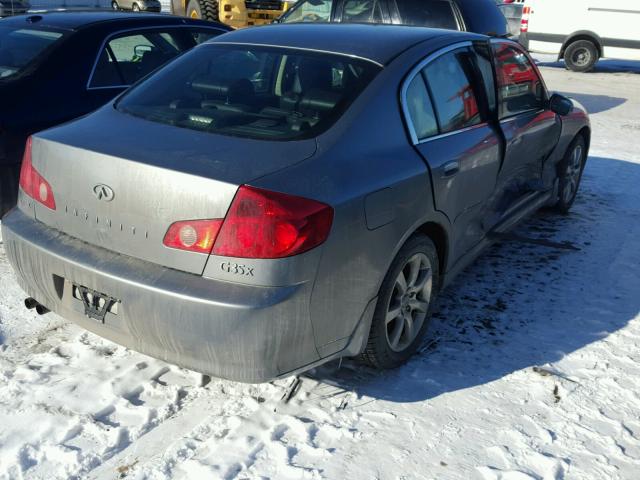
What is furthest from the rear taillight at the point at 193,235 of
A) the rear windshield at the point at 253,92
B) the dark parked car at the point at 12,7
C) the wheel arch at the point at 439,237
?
the dark parked car at the point at 12,7

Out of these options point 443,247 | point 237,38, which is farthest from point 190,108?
point 443,247

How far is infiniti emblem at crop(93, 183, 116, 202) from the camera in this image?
286 centimetres

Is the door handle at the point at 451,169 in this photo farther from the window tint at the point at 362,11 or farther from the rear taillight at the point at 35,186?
the window tint at the point at 362,11

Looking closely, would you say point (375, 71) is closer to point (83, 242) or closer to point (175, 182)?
point (175, 182)

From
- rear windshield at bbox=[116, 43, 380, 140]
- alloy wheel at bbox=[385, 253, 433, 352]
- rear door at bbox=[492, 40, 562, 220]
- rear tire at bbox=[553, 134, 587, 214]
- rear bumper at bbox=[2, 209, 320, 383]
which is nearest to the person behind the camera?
rear bumper at bbox=[2, 209, 320, 383]

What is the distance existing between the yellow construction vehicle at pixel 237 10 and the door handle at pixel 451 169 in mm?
14144

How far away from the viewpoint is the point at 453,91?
12.7 feet

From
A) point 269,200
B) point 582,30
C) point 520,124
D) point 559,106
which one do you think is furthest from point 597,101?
point 269,200

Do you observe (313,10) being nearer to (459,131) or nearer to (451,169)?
(459,131)

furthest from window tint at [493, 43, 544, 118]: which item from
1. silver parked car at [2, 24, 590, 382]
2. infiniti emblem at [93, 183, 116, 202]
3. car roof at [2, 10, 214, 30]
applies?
car roof at [2, 10, 214, 30]

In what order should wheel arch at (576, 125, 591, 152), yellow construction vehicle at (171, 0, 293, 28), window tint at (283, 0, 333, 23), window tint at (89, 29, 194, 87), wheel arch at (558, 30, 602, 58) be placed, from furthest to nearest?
yellow construction vehicle at (171, 0, 293, 28) → wheel arch at (558, 30, 602, 58) → window tint at (283, 0, 333, 23) → wheel arch at (576, 125, 591, 152) → window tint at (89, 29, 194, 87)

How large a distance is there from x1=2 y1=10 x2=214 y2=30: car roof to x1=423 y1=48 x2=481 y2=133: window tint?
8.76ft

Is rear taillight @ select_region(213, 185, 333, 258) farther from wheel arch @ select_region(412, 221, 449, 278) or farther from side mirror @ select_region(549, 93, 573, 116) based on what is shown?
side mirror @ select_region(549, 93, 573, 116)

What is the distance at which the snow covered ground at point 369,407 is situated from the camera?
2.82 meters
